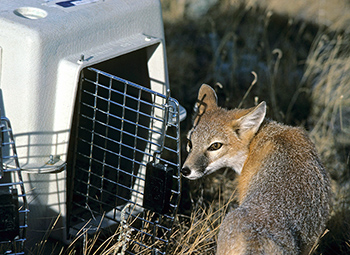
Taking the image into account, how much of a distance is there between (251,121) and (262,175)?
1.78ft

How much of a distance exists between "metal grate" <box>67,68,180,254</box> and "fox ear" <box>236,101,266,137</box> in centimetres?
46

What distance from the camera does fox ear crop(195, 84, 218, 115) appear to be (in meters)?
3.28

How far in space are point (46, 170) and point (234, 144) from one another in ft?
4.15

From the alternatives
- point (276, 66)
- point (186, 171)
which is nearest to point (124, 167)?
point (186, 171)

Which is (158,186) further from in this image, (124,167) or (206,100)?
(206,100)

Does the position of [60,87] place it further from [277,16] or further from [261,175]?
[277,16]

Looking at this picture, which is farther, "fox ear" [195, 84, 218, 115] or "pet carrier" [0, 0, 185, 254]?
"fox ear" [195, 84, 218, 115]

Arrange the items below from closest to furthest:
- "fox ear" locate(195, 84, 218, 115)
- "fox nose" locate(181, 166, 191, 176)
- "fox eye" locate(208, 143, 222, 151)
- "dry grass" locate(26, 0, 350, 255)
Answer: "fox nose" locate(181, 166, 191, 176) → "fox eye" locate(208, 143, 222, 151) → "fox ear" locate(195, 84, 218, 115) → "dry grass" locate(26, 0, 350, 255)

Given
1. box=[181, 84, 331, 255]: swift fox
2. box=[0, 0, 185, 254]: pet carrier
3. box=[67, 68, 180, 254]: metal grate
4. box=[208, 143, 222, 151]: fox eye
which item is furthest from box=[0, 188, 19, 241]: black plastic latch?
box=[208, 143, 222, 151]: fox eye

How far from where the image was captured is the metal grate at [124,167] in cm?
243

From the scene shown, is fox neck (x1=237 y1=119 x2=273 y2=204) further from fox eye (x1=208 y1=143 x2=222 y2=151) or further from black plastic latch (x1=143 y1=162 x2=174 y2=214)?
black plastic latch (x1=143 y1=162 x2=174 y2=214)

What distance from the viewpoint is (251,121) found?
3.04 m

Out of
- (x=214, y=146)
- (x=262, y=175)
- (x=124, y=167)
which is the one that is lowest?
(x=124, y=167)

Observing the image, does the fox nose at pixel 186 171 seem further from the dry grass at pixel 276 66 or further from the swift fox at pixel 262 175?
the dry grass at pixel 276 66
